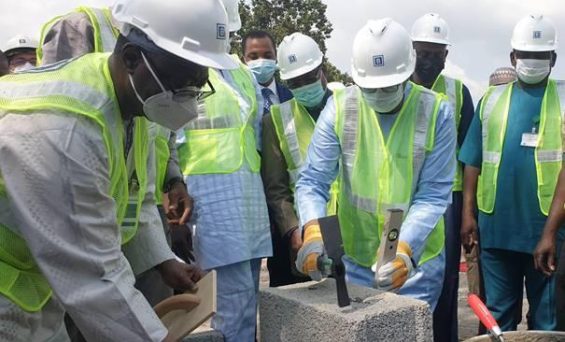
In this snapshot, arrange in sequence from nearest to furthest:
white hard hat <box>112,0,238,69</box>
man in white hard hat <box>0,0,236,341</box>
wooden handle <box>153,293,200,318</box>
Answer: man in white hard hat <box>0,0,236,341</box> < white hard hat <box>112,0,238,69</box> < wooden handle <box>153,293,200,318</box>

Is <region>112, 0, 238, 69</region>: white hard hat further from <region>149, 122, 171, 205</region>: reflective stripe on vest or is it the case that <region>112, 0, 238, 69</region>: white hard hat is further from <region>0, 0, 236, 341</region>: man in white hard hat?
<region>149, 122, 171, 205</region>: reflective stripe on vest

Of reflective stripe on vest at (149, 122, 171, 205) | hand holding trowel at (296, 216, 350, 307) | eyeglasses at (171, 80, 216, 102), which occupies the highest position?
eyeglasses at (171, 80, 216, 102)

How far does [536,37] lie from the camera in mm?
4430

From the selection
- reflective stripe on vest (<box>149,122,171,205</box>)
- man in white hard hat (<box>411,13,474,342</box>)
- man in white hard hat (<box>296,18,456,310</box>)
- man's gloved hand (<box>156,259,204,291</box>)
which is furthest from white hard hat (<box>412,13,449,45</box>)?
man's gloved hand (<box>156,259,204,291</box>)

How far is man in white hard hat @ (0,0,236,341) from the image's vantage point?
1681 mm

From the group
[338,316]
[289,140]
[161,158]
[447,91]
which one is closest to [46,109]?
[338,316]

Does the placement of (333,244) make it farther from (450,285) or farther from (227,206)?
(450,285)

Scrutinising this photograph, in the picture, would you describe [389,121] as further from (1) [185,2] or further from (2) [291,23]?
(2) [291,23]

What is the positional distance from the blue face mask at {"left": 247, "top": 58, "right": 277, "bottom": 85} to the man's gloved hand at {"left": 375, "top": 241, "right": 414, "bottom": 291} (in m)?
1.99

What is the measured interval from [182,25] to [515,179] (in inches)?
109

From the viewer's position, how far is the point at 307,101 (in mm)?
3988

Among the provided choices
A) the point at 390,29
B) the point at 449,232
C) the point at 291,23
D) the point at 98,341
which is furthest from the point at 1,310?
the point at 291,23

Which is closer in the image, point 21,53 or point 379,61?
point 379,61

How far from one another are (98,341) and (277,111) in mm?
2181
